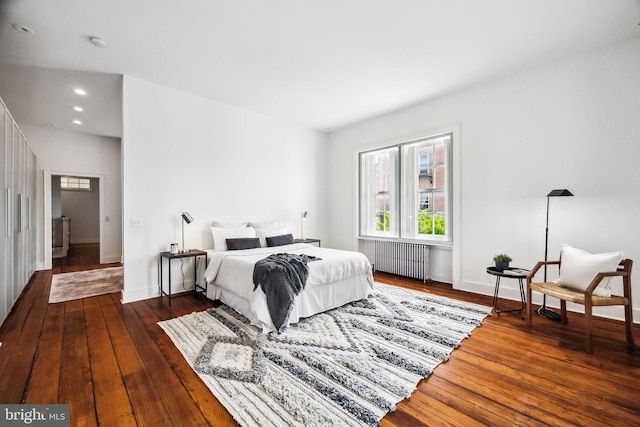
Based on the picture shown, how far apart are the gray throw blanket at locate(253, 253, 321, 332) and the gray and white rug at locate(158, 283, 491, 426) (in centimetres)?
21

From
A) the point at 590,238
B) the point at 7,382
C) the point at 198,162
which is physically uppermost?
the point at 198,162

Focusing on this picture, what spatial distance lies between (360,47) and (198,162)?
2854 mm

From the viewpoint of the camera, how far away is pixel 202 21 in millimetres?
2670

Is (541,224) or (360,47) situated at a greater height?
(360,47)

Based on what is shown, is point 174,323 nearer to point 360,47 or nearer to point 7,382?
point 7,382

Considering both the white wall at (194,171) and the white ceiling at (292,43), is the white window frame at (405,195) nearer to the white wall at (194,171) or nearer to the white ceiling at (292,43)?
the white ceiling at (292,43)

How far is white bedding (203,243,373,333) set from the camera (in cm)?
290

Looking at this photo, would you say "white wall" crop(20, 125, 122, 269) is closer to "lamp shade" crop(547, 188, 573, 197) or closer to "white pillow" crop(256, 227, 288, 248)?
"white pillow" crop(256, 227, 288, 248)

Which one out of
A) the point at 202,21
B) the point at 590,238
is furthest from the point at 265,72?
the point at 590,238

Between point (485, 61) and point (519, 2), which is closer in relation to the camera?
point (519, 2)

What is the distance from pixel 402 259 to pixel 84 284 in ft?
17.4

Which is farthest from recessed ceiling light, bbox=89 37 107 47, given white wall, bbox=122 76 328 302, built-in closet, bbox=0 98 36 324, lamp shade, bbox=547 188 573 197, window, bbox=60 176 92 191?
window, bbox=60 176 92 191

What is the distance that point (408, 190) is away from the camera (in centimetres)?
502

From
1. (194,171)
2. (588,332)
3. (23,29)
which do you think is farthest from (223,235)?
(588,332)
